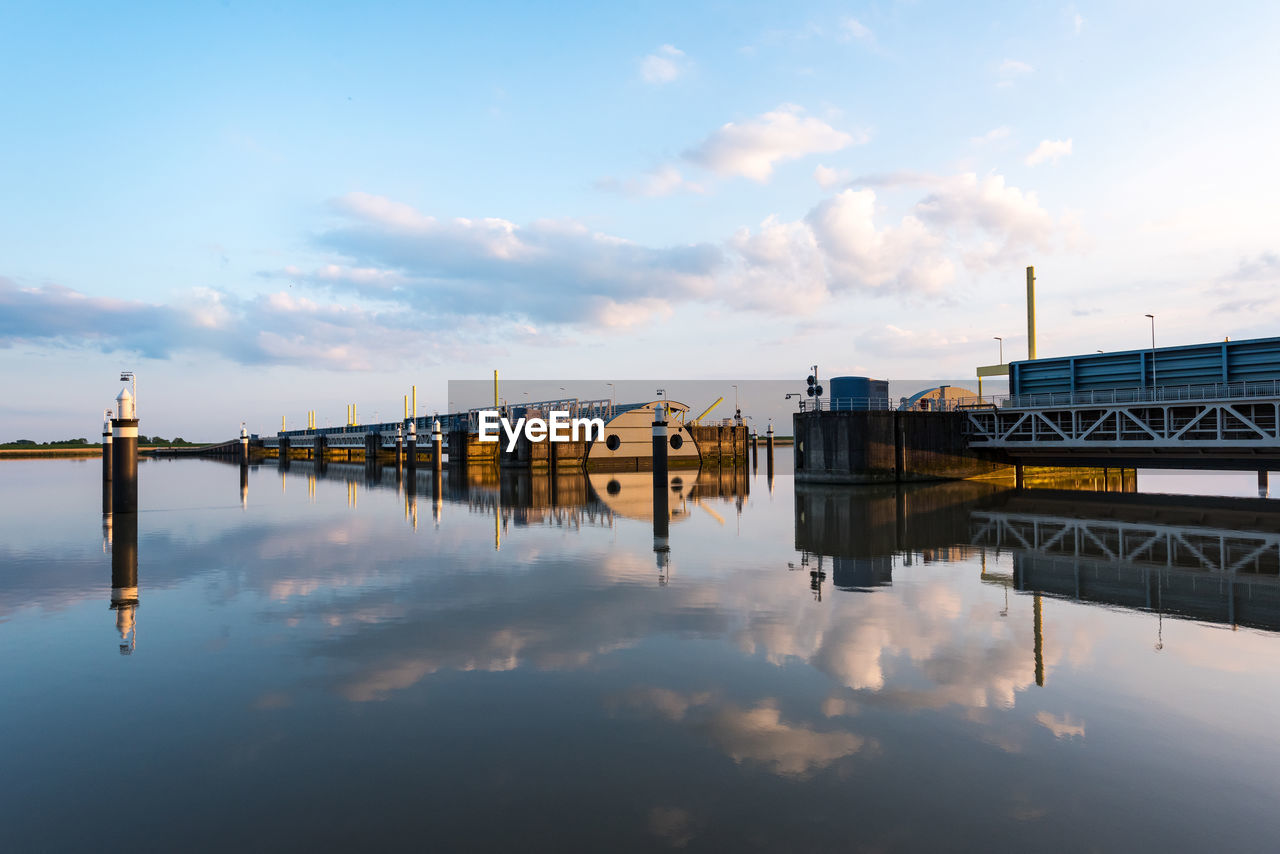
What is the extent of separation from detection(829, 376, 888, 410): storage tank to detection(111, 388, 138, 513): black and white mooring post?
40.9m

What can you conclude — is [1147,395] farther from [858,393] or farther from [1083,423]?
[858,393]

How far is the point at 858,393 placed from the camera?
5103cm

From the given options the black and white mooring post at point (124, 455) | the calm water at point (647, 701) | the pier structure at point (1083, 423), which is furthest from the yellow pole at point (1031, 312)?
the black and white mooring post at point (124, 455)

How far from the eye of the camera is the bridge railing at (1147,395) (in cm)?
3772

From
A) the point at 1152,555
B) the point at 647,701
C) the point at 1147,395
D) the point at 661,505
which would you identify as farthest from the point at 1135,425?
the point at 647,701

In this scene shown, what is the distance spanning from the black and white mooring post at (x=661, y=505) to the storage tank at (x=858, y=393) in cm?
1404

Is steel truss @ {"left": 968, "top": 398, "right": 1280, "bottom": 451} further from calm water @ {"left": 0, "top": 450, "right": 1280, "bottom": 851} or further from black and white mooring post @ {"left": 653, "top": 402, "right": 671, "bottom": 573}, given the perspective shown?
black and white mooring post @ {"left": 653, "top": 402, "right": 671, "bottom": 573}

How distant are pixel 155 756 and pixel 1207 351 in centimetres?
5195

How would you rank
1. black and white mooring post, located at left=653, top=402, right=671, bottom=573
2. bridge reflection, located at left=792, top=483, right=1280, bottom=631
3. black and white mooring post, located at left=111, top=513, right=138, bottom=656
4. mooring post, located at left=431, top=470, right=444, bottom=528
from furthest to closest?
mooring post, located at left=431, top=470, right=444, bottom=528 < black and white mooring post, located at left=653, top=402, right=671, bottom=573 < bridge reflection, located at left=792, top=483, right=1280, bottom=631 < black and white mooring post, located at left=111, top=513, right=138, bottom=656

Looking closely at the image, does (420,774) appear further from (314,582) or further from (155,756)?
(314,582)

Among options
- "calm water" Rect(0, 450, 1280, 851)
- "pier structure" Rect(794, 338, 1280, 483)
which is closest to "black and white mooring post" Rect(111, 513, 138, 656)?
"calm water" Rect(0, 450, 1280, 851)

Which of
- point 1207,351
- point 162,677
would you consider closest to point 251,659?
point 162,677

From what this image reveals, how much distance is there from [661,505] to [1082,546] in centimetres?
1940

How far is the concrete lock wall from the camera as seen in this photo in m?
45.5
